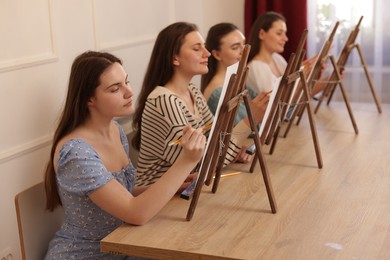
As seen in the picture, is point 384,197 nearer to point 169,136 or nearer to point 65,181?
point 169,136

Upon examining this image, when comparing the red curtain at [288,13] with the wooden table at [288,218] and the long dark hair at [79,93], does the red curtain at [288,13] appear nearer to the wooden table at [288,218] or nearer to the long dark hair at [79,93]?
the wooden table at [288,218]

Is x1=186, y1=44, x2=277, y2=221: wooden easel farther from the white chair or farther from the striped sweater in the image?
the white chair

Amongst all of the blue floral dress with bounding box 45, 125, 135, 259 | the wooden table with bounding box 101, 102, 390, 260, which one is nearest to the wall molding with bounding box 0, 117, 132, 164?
the blue floral dress with bounding box 45, 125, 135, 259

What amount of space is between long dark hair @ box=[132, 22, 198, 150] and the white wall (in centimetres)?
31

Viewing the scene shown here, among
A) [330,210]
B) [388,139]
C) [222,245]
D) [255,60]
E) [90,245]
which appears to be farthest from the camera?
[255,60]

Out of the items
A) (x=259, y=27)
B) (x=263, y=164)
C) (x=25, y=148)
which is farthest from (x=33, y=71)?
(x=259, y=27)

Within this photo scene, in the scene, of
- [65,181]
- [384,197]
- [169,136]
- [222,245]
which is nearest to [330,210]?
[384,197]

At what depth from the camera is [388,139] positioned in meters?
2.75

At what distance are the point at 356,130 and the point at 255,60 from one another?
70 centimetres

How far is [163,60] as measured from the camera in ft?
7.96

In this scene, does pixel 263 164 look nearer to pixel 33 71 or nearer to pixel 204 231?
pixel 204 231

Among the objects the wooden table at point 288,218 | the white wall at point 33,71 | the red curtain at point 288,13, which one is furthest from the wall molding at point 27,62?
the red curtain at point 288,13

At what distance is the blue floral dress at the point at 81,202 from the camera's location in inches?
71.9

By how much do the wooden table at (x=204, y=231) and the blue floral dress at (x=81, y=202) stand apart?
175mm
